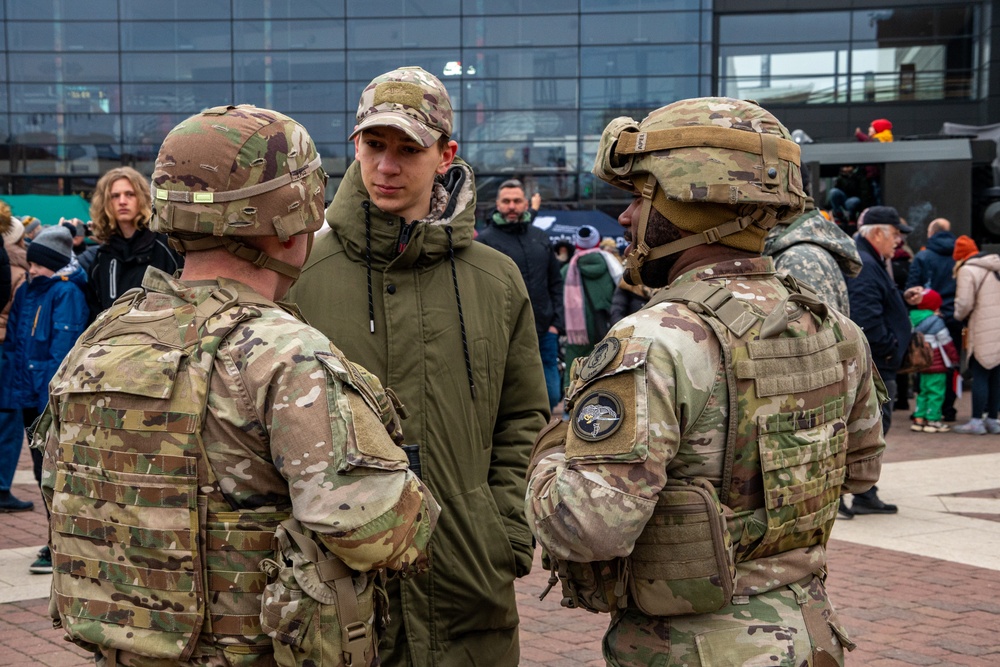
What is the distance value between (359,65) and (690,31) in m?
8.37

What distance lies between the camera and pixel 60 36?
1110 inches

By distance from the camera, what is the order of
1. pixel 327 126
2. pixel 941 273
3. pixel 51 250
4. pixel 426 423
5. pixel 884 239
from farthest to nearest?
1. pixel 327 126
2. pixel 941 273
3. pixel 884 239
4. pixel 51 250
5. pixel 426 423

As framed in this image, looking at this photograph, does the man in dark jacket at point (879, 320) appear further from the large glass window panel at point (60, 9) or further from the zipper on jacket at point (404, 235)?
the large glass window panel at point (60, 9)

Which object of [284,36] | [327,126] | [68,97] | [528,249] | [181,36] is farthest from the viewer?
[68,97]

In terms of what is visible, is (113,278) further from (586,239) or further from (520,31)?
(520,31)

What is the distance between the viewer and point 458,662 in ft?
9.73

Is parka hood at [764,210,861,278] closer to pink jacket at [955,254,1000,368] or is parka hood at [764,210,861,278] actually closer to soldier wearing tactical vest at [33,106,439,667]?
soldier wearing tactical vest at [33,106,439,667]

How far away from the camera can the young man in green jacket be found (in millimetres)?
2986

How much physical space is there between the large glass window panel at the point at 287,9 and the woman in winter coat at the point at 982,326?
798 inches

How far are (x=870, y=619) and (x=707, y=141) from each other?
3709 millimetres

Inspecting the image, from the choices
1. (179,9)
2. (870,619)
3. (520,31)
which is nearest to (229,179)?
(870,619)

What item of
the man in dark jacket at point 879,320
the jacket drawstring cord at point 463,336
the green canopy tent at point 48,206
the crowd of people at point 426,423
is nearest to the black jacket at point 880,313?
the man in dark jacket at point 879,320

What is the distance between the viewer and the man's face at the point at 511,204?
388 inches

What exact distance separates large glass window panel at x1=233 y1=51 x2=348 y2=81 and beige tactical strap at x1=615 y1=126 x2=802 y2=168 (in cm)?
2636
